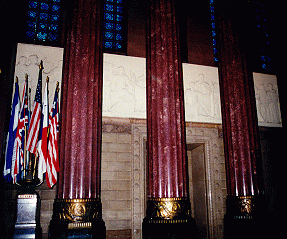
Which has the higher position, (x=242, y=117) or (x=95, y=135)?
(x=242, y=117)

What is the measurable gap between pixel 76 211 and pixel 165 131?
1747 millimetres

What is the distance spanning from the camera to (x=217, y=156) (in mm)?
7270

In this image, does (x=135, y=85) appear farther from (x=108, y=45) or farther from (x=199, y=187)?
(x=199, y=187)

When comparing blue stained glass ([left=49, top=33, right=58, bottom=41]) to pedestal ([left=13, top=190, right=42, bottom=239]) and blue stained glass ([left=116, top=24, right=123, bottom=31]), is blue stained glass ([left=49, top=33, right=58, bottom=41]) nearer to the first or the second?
blue stained glass ([left=116, top=24, right=123, bottom=31])

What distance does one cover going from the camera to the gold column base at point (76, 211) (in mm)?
3543

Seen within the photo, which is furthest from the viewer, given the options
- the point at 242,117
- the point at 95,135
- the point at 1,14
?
Result: the point at 1,14

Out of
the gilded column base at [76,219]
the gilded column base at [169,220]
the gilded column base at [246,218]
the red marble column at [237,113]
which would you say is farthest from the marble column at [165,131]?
the red marble column at [237,113]

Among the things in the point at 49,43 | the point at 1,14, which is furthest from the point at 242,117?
the point at 1,14

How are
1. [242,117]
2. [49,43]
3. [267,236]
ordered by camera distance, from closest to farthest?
[267,236], [242,117], [49,43]

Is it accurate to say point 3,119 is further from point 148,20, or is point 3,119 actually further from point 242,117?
point 242,117

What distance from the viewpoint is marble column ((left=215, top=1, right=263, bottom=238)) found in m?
4.51

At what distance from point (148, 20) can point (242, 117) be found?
257 cm

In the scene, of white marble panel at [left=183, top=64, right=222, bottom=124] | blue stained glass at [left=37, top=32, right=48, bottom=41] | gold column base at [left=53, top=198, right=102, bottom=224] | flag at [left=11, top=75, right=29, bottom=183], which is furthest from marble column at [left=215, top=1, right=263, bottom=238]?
blue stained glass at [left=37, top=32, right=48, bottom=41]

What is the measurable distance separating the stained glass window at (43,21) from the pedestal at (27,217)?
4.22 metres
